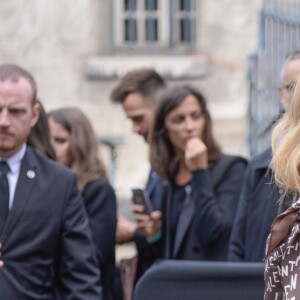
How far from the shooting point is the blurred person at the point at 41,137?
6.80 meters

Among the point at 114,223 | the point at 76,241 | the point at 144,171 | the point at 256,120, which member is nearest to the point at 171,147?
Result: the point at 114,223

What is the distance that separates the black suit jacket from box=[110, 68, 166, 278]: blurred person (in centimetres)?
99

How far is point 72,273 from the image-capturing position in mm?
6234

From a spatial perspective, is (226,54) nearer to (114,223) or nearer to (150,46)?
(150,46)

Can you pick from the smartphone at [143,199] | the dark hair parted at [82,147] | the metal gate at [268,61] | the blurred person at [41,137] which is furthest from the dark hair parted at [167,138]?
the metal gate at [268,61]

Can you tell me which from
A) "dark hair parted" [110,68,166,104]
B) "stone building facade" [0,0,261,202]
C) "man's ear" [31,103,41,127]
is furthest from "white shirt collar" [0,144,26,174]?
"stone building facade" [0,0,261,202]

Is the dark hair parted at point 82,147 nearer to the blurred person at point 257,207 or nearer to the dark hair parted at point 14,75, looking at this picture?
the dark hair parted at point 14,75

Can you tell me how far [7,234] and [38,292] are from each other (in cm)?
30

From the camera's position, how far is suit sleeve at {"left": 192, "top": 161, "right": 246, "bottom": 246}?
21.4ft

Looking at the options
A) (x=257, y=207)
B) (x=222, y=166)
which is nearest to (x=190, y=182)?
(x=222, y=166)

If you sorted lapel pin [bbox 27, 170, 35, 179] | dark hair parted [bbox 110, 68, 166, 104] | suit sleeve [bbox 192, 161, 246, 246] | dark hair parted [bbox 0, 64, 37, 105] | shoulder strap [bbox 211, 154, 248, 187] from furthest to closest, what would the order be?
dark hair parted [bbox 110, 68, 166, 104]
shoulder strap [bbox 211, 154, 248, 187]
suit sleeve [bbox 192, 161, 246, 246]
dark hair parted [bbox 0, 64, 37, 105]
lapel pin [bbox 27, 170, 35, 179]

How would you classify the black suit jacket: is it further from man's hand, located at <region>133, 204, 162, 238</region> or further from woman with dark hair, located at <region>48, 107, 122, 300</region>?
woman with dark hair, located at <region>48, 107, 122, 300</region>

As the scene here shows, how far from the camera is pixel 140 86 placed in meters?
7.63

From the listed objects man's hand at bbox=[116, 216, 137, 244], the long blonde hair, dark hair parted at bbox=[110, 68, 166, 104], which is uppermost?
the long blonde hair
